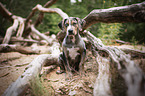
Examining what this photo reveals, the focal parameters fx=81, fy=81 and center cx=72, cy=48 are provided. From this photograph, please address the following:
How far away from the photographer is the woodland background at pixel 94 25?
4.06 metres

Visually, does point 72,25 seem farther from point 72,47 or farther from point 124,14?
point 124,14

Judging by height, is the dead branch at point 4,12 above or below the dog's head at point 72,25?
above

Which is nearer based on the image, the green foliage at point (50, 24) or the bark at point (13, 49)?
the bark at point (13, 49)

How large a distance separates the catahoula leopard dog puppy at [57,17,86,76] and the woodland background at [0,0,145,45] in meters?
1.39

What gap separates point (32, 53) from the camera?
4527mm

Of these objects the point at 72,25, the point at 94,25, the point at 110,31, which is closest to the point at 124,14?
the point at 72,25

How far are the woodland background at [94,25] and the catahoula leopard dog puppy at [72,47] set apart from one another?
1391 mm

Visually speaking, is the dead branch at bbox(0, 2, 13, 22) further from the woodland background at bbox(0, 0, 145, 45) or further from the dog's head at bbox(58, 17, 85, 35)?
the dog's head at bbox(58, 17, 85, 35)

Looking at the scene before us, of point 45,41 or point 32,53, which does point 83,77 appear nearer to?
point 32,53

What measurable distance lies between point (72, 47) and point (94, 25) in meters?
2.31

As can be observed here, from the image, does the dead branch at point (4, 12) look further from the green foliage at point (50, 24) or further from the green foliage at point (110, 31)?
the green foliage at point (110, 31)

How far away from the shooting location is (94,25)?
12.5 ft

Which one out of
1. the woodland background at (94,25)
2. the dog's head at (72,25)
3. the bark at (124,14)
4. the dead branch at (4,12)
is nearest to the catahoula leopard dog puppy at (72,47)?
the dog's head at (72,25)

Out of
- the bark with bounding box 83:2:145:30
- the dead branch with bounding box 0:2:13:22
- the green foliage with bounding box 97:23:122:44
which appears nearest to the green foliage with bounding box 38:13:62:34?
the dead branch with bounding box 0:2:13:22
